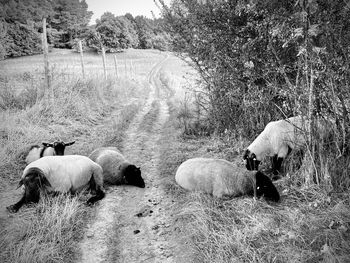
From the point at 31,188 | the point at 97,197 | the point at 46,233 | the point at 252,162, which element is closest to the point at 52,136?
the point at 31,188

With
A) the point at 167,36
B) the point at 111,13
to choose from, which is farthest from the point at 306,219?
the point at 111,13

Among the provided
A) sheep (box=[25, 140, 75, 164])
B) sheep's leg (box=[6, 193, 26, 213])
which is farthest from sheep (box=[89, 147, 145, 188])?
sheep's leg (box=[6, 193, 26, 213])

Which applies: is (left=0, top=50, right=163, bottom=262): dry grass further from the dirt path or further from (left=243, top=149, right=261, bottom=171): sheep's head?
(left=243, top=149, right=261, bottom=171): sheep's head

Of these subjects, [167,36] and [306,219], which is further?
[167,36]

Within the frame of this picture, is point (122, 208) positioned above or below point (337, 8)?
below

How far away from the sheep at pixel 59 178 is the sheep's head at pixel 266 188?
121 inches

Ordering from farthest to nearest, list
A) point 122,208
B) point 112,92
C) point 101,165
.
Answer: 1. point 112,92
2. point 101,165
3. point 122,208

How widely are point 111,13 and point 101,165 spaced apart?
64.8 m

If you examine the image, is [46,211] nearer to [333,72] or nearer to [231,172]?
[231,172]

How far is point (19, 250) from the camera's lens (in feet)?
12.2

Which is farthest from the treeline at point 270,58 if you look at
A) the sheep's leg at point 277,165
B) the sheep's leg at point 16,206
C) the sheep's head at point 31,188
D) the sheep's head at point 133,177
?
the sheep's leg at point 16,206

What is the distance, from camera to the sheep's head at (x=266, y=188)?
492 centimetres

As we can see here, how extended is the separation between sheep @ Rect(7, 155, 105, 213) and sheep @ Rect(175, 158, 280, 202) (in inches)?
71.0

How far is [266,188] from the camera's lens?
198 inches
